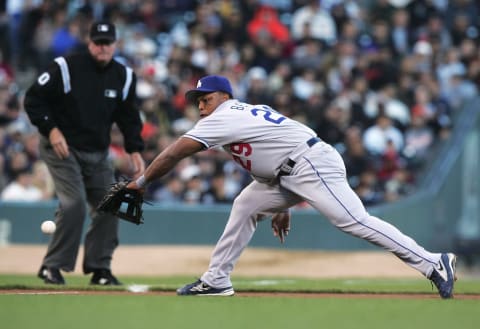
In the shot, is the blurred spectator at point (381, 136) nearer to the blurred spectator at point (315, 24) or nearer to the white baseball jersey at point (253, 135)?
the blurred spectator at point (315, 24)

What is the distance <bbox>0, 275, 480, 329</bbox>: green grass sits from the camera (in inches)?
234

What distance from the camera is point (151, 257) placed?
1423 centimetres

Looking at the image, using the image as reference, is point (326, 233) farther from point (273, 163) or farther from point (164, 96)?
point (273, 163)

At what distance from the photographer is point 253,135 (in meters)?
7.60

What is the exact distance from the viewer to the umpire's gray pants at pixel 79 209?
901 cm

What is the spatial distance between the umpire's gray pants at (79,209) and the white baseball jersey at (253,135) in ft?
6.12

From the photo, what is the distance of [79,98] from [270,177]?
2.23 metres

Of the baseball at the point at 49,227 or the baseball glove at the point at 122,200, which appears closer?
the baseball glove at the point at 122,200

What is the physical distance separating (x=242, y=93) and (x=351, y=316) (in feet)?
35.0

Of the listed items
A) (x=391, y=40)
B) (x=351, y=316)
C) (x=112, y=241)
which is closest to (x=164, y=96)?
(x=391, y=40)

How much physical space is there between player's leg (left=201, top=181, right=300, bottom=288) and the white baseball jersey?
0.45ft

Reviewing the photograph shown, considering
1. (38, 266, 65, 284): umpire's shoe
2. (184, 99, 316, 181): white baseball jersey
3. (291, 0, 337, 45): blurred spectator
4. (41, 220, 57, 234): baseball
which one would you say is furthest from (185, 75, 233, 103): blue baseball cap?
(291, 0, 337, 45): blurred spectator

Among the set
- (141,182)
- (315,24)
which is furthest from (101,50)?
(315,24)

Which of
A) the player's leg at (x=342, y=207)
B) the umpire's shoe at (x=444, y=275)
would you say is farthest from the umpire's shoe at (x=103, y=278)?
the umpire's shoe at (x=444, y=275)
